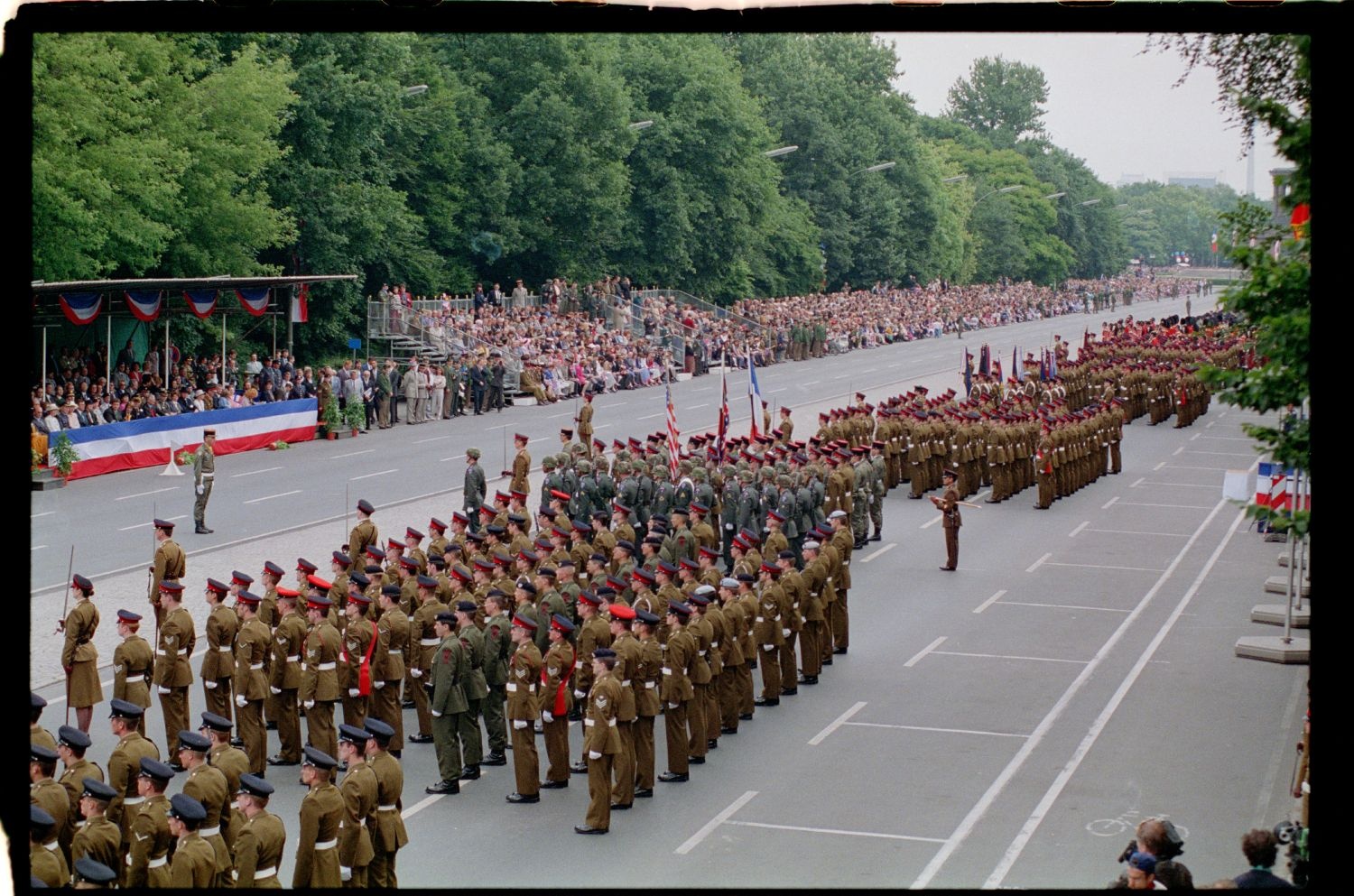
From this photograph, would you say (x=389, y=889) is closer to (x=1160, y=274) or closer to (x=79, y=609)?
(x=79, y=609)

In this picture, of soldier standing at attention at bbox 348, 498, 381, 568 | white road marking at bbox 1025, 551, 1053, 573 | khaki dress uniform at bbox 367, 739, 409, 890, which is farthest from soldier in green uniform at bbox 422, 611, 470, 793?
white road marking at bbox 1025, 551, 1053, 573

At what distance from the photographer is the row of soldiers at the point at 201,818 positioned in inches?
401

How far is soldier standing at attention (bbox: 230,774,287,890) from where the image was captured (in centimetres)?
1038

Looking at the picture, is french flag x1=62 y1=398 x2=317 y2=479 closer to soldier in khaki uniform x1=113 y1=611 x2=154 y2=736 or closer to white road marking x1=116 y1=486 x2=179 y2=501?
white road marking x1=116 y1=486 x2=179 y2=501

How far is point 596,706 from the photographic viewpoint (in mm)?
13789

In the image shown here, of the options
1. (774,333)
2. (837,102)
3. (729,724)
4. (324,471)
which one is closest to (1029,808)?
(729,724)

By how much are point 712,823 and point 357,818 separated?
3.65 metres

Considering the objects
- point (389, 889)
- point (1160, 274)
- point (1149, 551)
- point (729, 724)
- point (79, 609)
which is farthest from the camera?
point (1160, 274)

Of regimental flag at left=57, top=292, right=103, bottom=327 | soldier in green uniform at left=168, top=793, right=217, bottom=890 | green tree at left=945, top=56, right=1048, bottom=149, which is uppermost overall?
green tree at left=945, top=56, right=1048, bottom=149

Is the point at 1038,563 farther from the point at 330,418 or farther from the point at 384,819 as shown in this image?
the point at 384,819

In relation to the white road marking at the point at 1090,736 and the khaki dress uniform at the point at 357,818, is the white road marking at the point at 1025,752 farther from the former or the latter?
the khaki dress uniform at the point at 357,818

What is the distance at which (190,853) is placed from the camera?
10125 mm

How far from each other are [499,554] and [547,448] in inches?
661

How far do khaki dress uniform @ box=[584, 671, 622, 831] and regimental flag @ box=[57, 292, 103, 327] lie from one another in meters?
18.5
